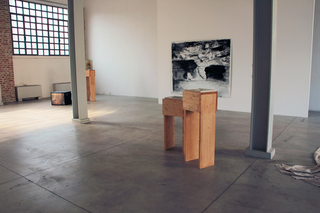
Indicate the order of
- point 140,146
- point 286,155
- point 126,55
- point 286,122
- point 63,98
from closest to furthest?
point 286,155
point 140,146
point 286,122
point 63,98
point 126,55

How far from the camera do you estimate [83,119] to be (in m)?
7.10

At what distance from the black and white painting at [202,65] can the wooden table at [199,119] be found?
15.4ft

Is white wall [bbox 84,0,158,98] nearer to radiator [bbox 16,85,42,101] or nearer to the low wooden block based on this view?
radiator [bbox 16,85,42,101]

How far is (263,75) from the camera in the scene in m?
4.15

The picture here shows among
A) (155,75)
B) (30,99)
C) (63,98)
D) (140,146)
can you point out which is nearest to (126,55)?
(155,75)

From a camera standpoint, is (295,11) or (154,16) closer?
(295,11)

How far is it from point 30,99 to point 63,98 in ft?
9.84

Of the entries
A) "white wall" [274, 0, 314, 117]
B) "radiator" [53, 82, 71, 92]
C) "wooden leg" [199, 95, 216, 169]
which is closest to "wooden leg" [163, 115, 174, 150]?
"wooden leg" [199, 95, 216, 169]

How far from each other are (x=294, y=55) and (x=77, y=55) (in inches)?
239

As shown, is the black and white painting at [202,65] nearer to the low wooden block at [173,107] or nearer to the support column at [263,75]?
the support column at [263,75]

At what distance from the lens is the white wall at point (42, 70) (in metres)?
12.0

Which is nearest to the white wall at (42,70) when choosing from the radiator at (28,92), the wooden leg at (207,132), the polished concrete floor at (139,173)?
the radiator at (28,92)

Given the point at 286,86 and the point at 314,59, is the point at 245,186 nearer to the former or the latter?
the point at 286,86

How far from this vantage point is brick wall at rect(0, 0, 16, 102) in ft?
36.9
